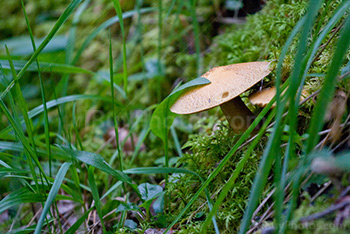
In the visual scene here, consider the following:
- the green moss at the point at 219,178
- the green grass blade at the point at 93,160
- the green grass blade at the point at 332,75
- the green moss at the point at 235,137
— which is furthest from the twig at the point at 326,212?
the green grass blade at the point at 93,160

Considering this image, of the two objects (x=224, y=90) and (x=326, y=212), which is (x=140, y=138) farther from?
(x=326, y=212)

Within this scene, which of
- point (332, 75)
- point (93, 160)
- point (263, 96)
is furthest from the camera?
point (263, 96)

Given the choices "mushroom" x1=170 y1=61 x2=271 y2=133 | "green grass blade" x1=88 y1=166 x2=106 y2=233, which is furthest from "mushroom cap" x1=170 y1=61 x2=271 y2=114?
"green grass blade" x1=88 y1=166 x2=106 y2=233

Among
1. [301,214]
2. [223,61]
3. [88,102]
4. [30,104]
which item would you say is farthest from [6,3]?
[301,214]

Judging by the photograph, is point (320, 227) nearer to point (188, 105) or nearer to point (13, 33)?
point (188, 105)

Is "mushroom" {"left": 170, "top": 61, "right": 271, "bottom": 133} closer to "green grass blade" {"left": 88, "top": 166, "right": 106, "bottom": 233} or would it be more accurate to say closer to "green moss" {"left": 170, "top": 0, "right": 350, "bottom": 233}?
"green moss" {"left": 170, "top": 0, "right": 350, "bottom": 233}

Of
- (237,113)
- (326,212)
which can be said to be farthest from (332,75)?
(237,113)

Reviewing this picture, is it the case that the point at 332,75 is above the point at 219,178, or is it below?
above
